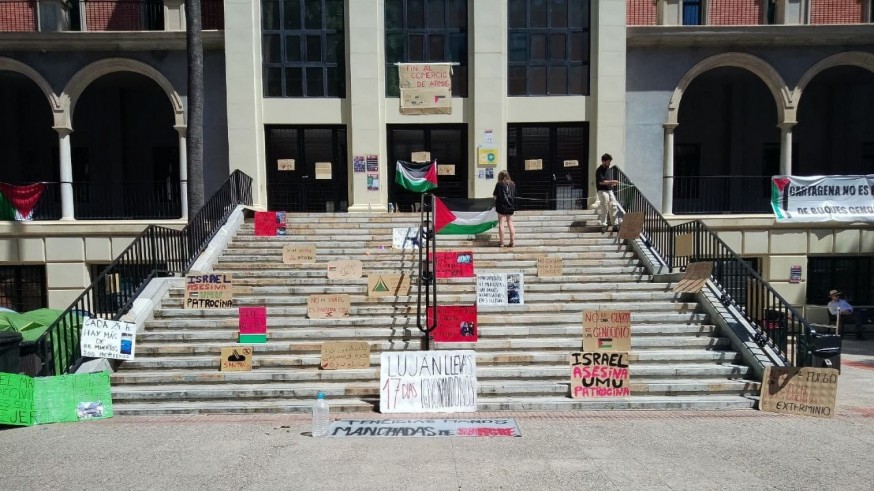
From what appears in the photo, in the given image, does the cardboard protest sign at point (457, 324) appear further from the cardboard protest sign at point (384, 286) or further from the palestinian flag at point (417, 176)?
the palestinian flag at point (417, 176)

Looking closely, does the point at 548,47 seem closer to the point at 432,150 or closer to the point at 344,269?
the point at 432,150

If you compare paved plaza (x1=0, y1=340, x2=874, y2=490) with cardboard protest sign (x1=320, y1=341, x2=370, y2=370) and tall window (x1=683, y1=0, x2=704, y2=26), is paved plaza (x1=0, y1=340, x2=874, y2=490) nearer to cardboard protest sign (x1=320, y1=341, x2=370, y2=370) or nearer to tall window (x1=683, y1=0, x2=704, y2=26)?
cardboard protest sign (x1=320, y1=341, x2=370, y2=370)

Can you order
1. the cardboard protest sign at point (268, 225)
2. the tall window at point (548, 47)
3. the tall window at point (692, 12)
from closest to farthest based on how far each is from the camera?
the cardboard protest sign at point (268, 225) → the tall window at point (548, 47) → the tall window at point (692, 12)

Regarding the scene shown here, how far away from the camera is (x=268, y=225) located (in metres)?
13.8

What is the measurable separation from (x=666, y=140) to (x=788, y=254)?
4.62 m

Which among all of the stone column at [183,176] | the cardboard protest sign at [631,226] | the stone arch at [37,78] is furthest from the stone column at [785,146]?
the stone arch at [37,78]

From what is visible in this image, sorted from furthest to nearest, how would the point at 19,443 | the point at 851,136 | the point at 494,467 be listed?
the point at 851,136, the point at 19,443, the point at 494,467

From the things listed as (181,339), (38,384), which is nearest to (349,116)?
(181,339)

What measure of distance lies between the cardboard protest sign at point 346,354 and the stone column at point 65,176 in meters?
11.7

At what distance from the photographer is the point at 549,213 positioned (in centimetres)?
1512

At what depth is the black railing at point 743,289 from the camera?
8602 mm

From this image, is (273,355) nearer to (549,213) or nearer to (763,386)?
(763,386)

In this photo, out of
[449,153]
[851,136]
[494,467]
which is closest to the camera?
[494,467]

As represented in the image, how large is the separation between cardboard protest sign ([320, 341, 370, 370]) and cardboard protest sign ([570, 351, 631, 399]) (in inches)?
120
